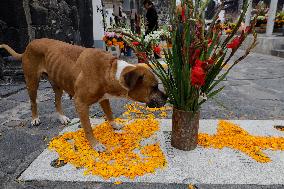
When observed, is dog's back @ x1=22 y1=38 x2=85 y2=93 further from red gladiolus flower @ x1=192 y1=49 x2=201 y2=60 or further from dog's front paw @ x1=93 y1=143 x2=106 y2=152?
red gladiolus flower @ x1=192 y1=49 x2=201 y2=60

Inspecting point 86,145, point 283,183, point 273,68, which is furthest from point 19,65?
point 273,68

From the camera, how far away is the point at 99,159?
3041mm

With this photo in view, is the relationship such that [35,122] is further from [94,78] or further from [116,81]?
[116,81]

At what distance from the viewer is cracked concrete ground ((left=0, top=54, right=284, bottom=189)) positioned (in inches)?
109

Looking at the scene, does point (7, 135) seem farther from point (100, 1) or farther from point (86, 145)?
point (100, 1)

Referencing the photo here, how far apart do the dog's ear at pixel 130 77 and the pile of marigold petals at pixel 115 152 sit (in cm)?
84

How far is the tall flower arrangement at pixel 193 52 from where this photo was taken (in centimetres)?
266

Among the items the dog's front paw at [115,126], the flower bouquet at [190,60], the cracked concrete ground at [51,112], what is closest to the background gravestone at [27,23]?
the cracked concrete ground at [51,112]

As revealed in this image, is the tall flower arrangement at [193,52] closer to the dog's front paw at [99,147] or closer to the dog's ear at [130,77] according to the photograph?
the dog's ear at [130,77]

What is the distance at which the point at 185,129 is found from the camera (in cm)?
314

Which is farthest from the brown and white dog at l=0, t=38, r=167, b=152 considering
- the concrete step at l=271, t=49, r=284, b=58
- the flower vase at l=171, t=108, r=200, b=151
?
the concrete step at l=271, t=49, r=284, b=58

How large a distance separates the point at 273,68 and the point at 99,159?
28.2 feet

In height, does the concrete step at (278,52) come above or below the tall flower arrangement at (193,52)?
below

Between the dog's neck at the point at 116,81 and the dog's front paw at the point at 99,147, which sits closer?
the dog's neck at the point at 116,81
